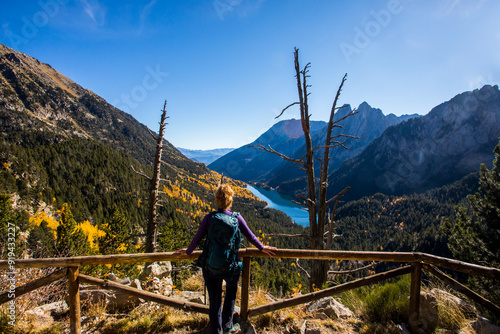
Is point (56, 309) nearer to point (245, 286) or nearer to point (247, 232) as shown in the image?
point (245, 286)

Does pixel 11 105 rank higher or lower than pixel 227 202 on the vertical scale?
higher

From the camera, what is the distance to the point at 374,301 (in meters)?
4.11

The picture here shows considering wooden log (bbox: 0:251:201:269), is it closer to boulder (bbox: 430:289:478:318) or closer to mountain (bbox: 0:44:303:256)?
boulder (bbox: 430:289:478:318)

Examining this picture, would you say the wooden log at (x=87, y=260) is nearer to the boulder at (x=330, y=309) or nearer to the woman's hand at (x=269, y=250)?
the woman's hand at (x=269, y=250)

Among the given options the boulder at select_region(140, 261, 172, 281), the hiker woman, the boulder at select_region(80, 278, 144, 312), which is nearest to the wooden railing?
the hiker woman

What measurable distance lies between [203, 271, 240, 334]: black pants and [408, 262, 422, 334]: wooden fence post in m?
2.69

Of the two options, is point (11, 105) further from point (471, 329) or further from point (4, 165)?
point (471, 329)

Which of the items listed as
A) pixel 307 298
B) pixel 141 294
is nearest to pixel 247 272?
pixel 307 298

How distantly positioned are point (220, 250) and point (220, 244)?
69 mm

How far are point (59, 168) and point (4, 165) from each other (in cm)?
2267

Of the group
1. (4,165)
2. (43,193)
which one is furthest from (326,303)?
(4,165)

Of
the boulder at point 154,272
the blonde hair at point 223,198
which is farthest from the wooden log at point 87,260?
the boulder at point 154,272

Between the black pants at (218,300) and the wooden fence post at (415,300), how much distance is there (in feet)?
8.83

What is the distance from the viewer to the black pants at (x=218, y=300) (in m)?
2.97
